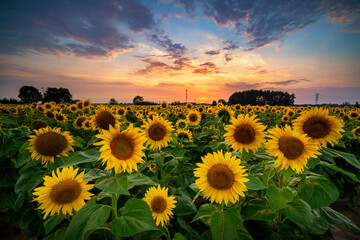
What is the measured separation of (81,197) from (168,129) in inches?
60.4

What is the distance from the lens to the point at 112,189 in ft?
4.37

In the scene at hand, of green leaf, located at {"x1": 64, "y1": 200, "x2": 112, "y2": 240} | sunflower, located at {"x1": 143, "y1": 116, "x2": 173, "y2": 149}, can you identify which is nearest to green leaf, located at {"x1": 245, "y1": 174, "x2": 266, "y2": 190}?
green leaf, located at {"x1": 64, "y1": 200, "x2": 112, "y2": 240}

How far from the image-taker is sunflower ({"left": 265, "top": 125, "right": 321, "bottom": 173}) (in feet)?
5.92

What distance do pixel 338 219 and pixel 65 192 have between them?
3036 mm

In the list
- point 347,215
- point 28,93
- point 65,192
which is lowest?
point 347,215

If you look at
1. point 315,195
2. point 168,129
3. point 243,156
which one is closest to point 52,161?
point 168,129

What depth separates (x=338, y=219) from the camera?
2.04 m

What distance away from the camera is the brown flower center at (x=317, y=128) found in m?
2.21

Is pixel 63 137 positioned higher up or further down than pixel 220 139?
higher up

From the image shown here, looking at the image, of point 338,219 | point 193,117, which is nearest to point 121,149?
point 338,219

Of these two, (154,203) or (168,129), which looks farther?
(168,129)

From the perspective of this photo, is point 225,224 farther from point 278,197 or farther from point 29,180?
point 29,180

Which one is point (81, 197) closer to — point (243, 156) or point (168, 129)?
point (168, 129)

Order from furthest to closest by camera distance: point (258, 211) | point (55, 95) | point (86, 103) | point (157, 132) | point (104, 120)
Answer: point (55, 95), point (86, 103), point (157, 132), point (104, 120), point (258, 211)
